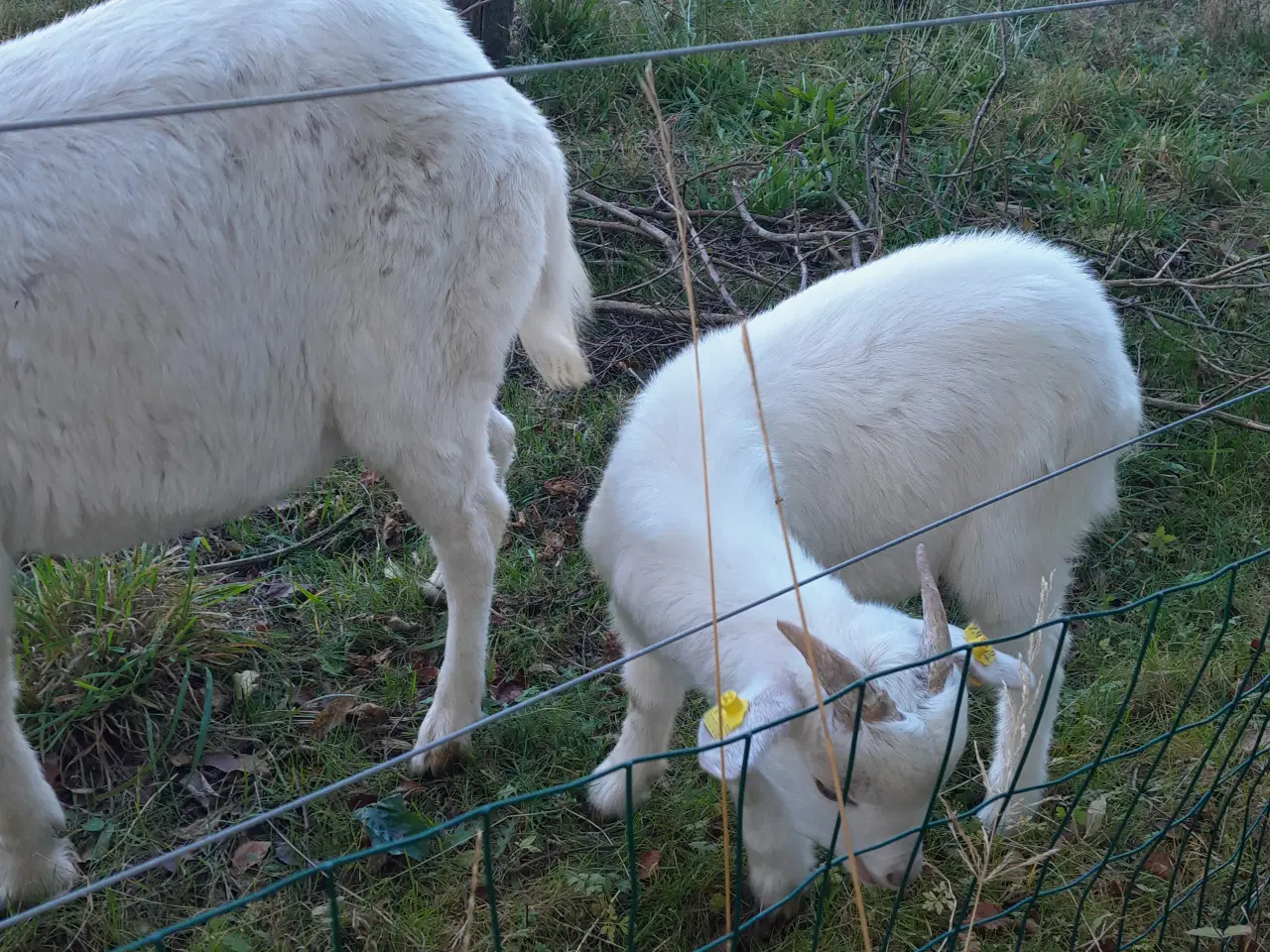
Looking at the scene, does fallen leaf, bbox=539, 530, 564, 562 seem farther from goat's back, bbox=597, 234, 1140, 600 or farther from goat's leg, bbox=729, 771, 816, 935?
goat's leg, bbox=729, 771, 816, 935

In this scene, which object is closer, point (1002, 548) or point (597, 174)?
point (1002, 548)

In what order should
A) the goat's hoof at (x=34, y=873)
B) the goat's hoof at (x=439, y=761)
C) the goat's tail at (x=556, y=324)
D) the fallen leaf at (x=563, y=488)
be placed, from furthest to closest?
1. the fallen leaf at (x=563, y=488)
2. the goat's tail at (x=556, y=324)
3. the goat's hoof at (x=439, y=761)
4. the goat's hoof at (x=34, y=873)

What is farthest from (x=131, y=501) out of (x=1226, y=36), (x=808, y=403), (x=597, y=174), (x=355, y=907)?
(x=1226, y=36)

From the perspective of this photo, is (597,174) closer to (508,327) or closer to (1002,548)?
(508,327)

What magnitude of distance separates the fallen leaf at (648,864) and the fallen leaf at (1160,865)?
51.4 inches

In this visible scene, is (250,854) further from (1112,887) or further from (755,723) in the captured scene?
(1112,887)

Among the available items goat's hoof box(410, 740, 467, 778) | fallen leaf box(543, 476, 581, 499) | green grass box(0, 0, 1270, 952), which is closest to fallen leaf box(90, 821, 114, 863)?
green grass box(0, 0, 1270, 952)

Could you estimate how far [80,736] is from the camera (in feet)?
10.8

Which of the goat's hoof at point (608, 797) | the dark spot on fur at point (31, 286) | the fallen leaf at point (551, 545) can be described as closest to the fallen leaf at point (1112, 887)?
the goat's hoof at point (608, 797)

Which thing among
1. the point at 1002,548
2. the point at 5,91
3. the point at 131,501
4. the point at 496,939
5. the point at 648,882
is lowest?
the point at 648,882

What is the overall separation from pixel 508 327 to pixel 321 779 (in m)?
1.41

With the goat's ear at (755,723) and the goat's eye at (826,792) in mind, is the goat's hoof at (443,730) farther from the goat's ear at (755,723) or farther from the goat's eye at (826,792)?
the goat's eye at (826,792)

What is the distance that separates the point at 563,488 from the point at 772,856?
1938 mm

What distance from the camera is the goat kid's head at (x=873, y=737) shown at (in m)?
2.18
